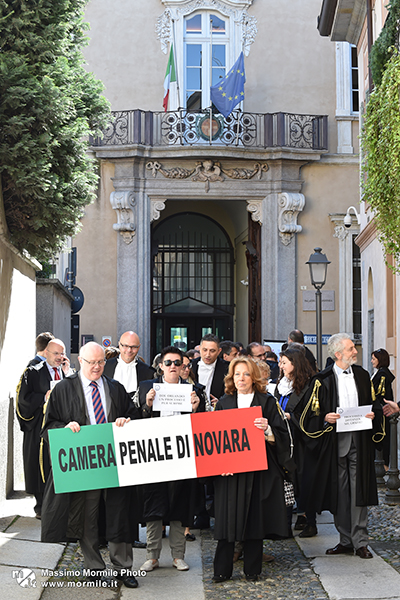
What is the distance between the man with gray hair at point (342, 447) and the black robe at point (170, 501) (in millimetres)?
1163

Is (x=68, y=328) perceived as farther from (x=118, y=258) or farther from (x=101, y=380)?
(x=101, y=380)

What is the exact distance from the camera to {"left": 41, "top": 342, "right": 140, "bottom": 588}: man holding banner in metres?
5.97

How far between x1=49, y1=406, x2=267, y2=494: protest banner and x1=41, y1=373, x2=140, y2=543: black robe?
0.29 ft

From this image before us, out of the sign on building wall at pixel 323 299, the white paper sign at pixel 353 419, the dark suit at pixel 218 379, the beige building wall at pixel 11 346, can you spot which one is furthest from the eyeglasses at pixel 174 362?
the sign on building wall at pixel 323 299

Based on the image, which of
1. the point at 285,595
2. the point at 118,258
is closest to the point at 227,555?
the point at 285,595

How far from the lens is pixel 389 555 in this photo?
22.7ft

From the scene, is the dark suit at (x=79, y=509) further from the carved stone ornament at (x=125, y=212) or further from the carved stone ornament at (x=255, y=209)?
the carved stone ornament at (x=255, y=209)

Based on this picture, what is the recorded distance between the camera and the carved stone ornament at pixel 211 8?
22578 mm

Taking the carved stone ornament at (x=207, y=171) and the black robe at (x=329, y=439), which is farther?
the carved stone ornament at (x=207, y=171)

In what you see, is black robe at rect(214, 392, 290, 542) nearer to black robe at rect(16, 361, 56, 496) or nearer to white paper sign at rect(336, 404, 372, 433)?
white paper sign at rect(336, 404, 372, 433)

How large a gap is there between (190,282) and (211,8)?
8824 mm

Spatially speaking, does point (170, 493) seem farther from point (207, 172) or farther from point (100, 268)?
point (207, 172)

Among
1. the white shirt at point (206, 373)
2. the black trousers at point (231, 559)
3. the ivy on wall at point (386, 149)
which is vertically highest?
the ivy on wall at point (386, 149)

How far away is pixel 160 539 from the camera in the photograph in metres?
6.57
